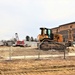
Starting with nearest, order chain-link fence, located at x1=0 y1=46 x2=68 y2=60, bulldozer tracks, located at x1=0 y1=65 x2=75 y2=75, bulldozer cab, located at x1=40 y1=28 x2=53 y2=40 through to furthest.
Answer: bulldozer tracks, located at x1=0 y1=65 x2=75 y2=75, chain-link fence, located at x1=0 y1=46 x2=68 y2=60, bulldozer cab, located at x1=40 y1=28 x2=53 y2=40

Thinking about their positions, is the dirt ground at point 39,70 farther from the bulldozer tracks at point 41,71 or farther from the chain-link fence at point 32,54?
the chain-link fence at point 32,54

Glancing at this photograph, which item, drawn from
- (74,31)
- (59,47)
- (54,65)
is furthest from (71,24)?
(54,65)

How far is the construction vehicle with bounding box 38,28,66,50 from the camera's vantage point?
36.4 m

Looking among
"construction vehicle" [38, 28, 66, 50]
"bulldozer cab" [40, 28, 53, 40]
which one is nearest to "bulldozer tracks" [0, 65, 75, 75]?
"construction vehicle" [38, 28, 66, 50]

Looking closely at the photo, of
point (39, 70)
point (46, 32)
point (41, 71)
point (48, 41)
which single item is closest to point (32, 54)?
point (48, 41)

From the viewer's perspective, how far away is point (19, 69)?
1773 centimetres

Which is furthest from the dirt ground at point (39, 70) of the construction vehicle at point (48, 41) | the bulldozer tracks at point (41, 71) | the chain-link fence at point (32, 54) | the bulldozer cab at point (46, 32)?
the bulldozer cab at point (46, 32)

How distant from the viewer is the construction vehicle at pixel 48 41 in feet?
120

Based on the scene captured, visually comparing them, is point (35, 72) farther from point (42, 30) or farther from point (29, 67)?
point (42, 30)

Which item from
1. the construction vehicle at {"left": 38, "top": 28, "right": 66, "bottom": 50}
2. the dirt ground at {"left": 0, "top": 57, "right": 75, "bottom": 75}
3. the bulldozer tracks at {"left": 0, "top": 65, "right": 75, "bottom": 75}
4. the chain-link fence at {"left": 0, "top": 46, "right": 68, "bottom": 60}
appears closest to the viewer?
the bulldozer tracks at {"left": 0, "top": 65, "right": 75, "bottom": 75}

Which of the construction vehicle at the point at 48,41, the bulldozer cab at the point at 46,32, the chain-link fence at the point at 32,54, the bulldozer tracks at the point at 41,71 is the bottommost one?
the bulldozer tracks at the point at 41,71

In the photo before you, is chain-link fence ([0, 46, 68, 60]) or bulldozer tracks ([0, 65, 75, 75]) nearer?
bulldozer tracks ([0, 65, 75, 75])

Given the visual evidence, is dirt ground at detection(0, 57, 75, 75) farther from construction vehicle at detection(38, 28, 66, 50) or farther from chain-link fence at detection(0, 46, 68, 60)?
construction vehicle at detection(38, 28, 66, 50)

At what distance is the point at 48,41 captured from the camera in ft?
127
